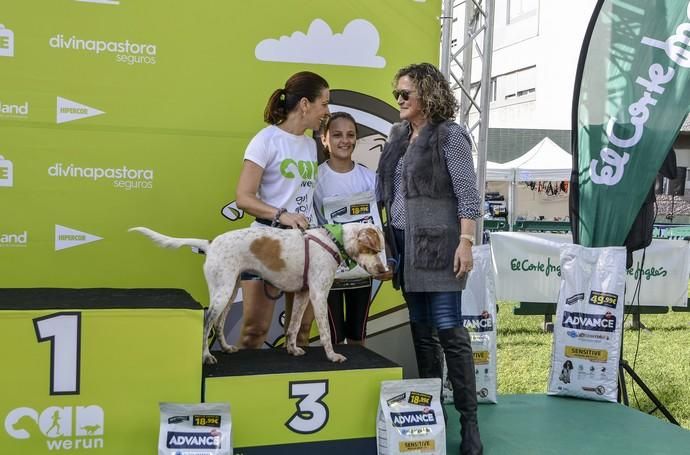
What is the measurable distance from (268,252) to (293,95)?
77 cm

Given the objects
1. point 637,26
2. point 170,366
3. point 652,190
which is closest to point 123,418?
point 170,366

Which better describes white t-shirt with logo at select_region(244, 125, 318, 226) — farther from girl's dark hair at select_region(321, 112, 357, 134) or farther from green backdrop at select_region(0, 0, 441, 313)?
green backdrop at select_region(0, 0, 441, 313)

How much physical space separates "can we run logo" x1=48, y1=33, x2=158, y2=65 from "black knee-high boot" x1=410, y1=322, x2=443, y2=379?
1944 millimetres

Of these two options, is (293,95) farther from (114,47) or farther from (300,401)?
(300,401)

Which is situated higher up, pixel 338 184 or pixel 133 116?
pixel 133 116

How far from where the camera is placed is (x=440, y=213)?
9.03 feet

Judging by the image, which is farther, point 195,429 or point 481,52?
point 481,52

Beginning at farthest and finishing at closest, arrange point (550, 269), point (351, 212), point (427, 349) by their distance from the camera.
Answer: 1. point (550, 269)
2. point (351, 212)
3. point (427, 349)

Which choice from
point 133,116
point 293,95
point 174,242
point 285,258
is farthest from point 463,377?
point 133,116

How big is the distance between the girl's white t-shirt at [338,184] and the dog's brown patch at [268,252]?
0.61 meters

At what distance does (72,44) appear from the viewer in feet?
10.9

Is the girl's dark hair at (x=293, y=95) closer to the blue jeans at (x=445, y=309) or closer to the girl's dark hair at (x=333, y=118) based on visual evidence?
the girl's dark hair at (x=333, y=118)

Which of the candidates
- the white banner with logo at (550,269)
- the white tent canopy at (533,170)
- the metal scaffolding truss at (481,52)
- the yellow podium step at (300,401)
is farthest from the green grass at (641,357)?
the white tent canopy at (533,170)

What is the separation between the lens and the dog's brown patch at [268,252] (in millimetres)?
2572
